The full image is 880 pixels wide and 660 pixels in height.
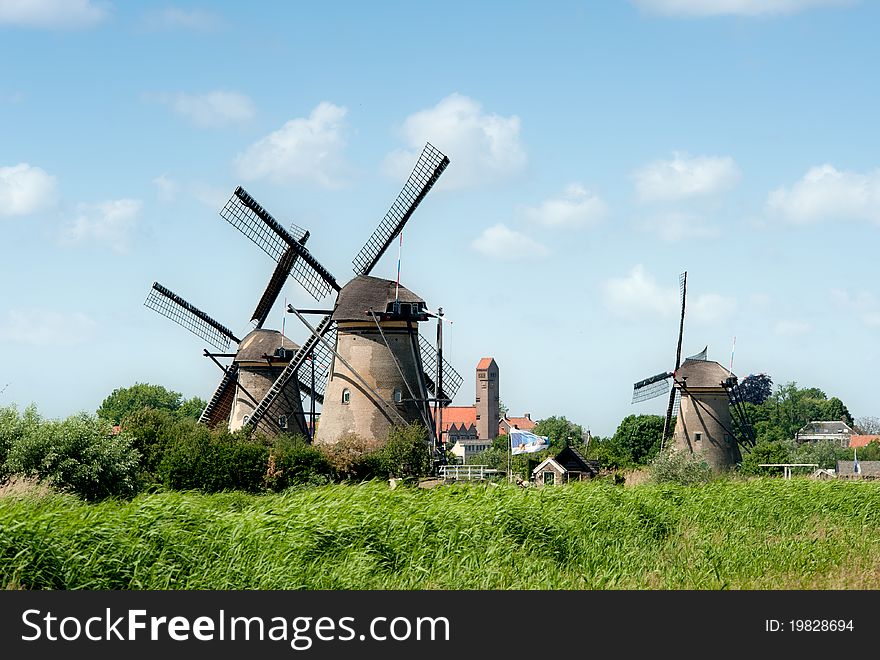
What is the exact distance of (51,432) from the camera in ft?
71.6

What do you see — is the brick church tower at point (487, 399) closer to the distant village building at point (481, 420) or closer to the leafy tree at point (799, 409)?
the distant village building at point (481, 420)

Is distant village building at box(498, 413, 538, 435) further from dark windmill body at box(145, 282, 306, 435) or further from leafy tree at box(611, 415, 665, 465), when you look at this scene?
dark windmill body at box(145, 282, 306, 435)

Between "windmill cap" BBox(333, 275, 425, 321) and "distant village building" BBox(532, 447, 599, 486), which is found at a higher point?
"windmill cap" BBox(333, 275, 425, 321)

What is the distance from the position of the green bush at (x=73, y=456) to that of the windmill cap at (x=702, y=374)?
26.4 m

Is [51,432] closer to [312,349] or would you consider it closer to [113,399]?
[312,349]

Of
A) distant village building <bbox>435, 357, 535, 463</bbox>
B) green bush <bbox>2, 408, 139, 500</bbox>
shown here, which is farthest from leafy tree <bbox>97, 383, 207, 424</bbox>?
green bush <bbox>2, 408, 139, 500</bbox>

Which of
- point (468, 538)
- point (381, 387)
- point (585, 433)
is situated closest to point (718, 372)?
point (381, 387)

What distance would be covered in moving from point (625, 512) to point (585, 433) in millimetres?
71989

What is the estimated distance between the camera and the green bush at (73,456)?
21.5 m

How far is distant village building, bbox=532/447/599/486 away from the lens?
3929 cm

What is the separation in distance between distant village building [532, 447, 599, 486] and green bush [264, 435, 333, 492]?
11.6 m

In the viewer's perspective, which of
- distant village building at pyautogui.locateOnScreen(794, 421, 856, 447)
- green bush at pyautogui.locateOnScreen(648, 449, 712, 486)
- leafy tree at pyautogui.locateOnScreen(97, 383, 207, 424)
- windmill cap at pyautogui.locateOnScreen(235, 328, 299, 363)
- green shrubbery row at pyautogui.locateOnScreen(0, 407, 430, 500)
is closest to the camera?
green shrubbery row at pyautogui.locateOnScreen(0, 407, 430, 500)

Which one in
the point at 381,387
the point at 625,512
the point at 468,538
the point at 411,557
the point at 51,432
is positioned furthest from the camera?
the point at 381,387

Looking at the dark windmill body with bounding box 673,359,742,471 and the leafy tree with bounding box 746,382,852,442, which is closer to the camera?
the dark windmill body with bounding box 673,359,742,471
